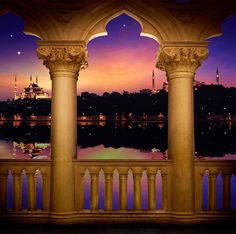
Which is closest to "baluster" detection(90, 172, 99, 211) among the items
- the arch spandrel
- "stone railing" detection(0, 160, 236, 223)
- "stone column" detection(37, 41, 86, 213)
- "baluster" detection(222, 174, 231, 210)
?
"stone railing" detection(0, 160, 236, 223)

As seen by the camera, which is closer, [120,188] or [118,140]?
[120,188]

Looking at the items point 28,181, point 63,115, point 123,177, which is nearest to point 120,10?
point 63,115

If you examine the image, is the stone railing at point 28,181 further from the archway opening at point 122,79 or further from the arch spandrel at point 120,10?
the archway opening at point 122,79

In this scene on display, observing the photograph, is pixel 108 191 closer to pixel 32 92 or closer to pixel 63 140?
pixel 63 140

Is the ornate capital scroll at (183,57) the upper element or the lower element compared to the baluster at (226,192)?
upper

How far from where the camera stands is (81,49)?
267 inches

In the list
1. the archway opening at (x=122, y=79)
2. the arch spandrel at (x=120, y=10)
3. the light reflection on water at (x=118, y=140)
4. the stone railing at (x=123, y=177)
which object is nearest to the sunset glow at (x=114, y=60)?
the archway opening at (x=122, y=79)

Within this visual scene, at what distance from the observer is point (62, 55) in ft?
22.2

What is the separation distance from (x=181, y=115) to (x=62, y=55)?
1946mm

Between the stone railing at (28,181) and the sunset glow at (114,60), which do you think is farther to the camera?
the sunset glow at (114,60)

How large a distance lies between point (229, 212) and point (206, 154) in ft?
42.5

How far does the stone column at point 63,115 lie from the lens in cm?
673

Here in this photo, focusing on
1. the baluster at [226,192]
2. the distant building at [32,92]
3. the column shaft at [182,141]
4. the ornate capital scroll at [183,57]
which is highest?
the distant building at [32,92]

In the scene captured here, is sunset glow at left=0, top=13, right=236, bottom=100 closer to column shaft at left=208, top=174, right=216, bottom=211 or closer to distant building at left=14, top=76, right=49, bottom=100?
distant building at left=14, top=76, right=49, bottom=100
